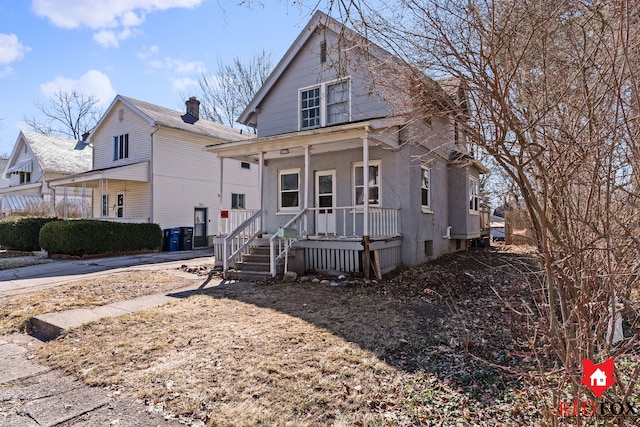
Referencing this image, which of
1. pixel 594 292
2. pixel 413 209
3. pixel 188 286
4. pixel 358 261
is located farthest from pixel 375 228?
pixel 594 292

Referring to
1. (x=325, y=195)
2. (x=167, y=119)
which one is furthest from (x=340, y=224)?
(x=167, y=119)

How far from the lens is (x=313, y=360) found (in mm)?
4027

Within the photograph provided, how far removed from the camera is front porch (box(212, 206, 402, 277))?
9.04 meters

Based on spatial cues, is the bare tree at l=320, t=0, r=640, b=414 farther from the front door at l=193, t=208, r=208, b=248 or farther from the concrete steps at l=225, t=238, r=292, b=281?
the front door at l=193, t=208, r=208, b=248

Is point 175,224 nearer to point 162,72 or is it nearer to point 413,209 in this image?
point 162,72

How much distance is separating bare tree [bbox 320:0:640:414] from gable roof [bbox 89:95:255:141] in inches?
724

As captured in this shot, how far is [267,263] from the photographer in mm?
9375

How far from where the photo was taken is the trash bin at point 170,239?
59.8 ft

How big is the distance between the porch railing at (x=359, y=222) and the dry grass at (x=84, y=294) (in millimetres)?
3822

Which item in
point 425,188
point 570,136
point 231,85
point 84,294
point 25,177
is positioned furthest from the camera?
point 231,85

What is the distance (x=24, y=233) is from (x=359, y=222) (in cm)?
1641

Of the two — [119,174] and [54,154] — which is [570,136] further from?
[54,154]

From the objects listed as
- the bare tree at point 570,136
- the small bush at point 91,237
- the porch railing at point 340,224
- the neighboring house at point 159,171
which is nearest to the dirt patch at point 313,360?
the bare tree at point 570,136

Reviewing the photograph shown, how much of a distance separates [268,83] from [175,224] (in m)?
10.1
